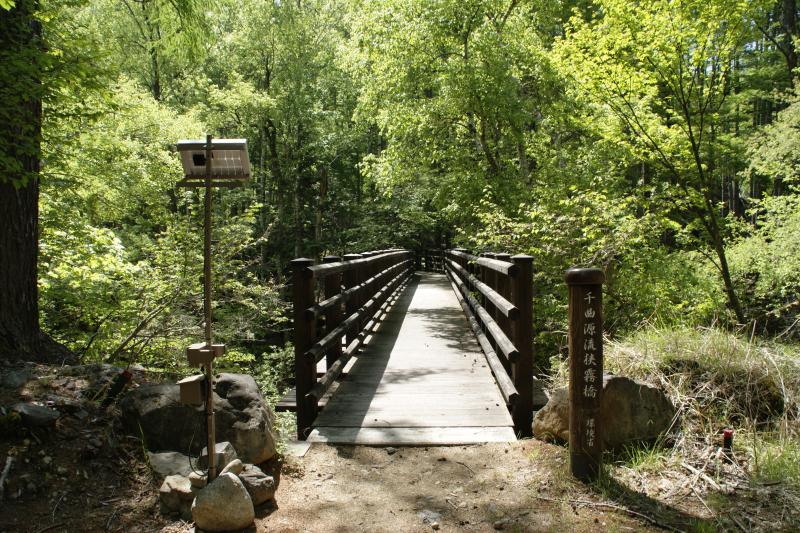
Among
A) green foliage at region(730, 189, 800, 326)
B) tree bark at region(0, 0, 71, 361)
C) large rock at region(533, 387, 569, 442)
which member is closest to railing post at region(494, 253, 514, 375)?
large rock at region(533, 387, 569, 442)

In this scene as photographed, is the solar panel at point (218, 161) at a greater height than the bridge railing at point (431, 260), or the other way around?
the solar panel at point (218, 161)

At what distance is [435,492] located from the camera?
11.7 feet

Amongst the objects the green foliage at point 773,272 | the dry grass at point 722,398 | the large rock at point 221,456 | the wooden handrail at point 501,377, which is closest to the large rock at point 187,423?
the large rock at point 221,456

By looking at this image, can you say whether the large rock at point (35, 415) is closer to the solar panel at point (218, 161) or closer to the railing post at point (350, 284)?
the solar panel at point (218, 161)

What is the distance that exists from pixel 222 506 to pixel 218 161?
1.97 metres

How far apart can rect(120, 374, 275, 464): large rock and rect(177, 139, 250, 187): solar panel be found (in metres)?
1.47

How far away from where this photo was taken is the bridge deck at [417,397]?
14.7 ft

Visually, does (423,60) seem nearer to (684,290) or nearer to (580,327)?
(684,290)

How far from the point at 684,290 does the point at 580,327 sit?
6.28 metres

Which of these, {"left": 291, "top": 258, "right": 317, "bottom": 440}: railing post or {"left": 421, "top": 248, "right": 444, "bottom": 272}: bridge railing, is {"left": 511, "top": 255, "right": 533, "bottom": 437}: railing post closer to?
{"left": 291, "top": 258, "right": 317, "bottom": 440}: railing post

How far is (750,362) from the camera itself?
417 cm

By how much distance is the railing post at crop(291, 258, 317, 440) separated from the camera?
4559 mm

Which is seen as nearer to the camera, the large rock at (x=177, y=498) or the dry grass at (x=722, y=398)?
the large rock at (x=177, y=498)

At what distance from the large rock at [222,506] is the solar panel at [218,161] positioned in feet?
5.65
